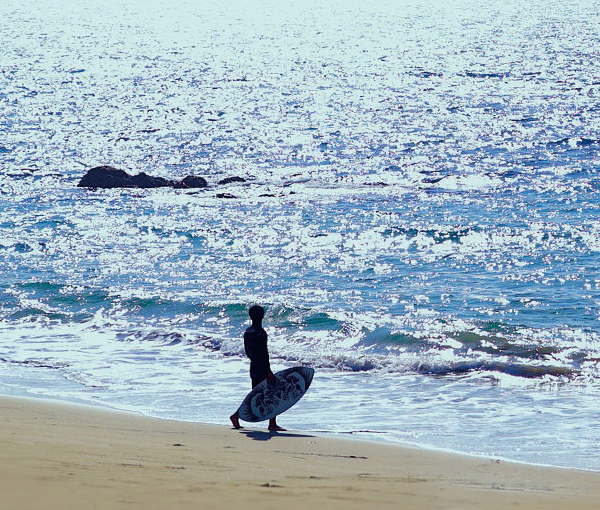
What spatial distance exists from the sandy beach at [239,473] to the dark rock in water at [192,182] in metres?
26.5

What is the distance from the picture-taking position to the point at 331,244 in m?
25.7

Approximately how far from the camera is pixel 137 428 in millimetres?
10164

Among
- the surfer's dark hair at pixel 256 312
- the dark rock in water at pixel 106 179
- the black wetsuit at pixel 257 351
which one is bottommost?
the black wetsuit at pixel 257 351

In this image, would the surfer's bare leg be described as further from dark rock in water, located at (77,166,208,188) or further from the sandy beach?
dark rock in water, located at (77,166,208,188)

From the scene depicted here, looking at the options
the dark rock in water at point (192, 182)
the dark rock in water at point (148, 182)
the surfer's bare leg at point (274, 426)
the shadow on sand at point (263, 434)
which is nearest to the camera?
the shadow on sand at point (263, 434)

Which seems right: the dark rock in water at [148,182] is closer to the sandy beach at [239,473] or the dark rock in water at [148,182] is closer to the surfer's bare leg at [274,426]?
the sandy beach at [239,473]

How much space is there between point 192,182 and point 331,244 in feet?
Answer: 40.2

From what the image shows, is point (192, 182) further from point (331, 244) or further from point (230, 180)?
point (331, 244)

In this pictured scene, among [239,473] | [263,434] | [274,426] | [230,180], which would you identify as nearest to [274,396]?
[274,426]

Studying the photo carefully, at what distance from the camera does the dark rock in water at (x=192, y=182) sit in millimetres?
36531

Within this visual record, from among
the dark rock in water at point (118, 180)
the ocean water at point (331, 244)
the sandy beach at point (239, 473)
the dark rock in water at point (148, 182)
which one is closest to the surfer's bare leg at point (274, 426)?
the sandy beach at point (239, 473)

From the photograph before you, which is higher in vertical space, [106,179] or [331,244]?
[106,179]

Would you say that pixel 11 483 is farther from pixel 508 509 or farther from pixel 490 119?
pixel 490 119

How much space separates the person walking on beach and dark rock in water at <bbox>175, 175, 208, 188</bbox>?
2612 cm
